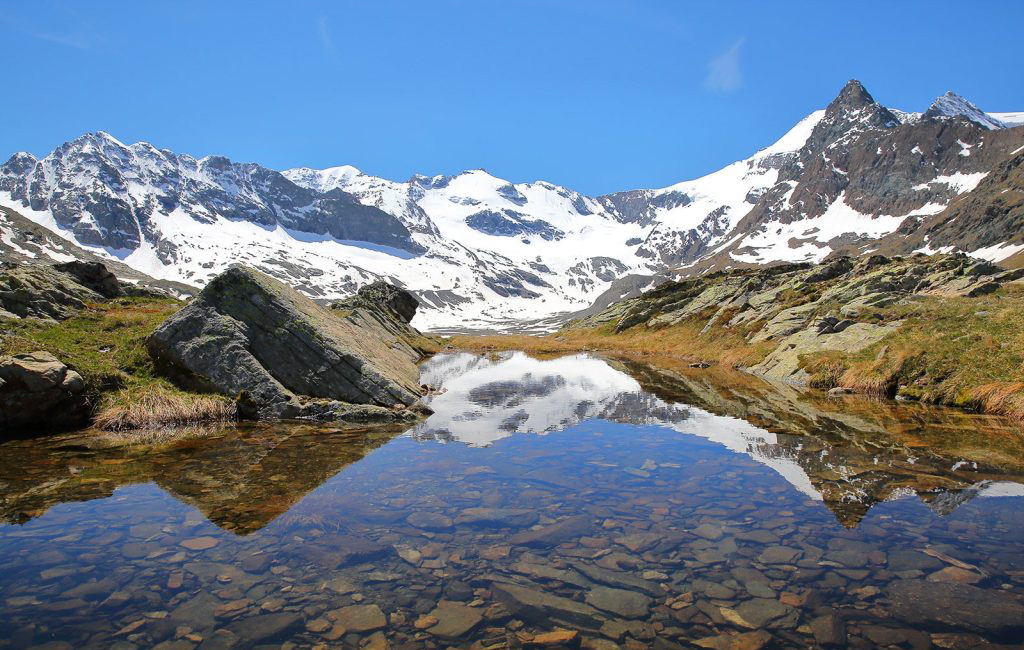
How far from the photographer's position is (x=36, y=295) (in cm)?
2597

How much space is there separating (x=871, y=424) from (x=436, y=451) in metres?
15.3

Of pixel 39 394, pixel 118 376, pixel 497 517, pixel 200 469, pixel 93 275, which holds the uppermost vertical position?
pixel 93 275

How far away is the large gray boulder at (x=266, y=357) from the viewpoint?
20891 mm

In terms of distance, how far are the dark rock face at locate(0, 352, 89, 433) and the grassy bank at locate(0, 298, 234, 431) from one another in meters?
0.66

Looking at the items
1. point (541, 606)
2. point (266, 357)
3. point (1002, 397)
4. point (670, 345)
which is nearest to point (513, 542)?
point (541, 606)

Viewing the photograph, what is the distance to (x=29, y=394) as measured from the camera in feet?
53.4

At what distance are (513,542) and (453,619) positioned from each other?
238 cm

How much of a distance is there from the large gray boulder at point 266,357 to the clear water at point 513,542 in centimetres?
416

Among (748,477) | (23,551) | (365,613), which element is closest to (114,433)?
(23,551)

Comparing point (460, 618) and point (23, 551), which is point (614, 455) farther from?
point (23, 551)

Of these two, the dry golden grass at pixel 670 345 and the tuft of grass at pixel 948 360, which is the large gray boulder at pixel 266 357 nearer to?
the tuft of grass at pixel 948 360

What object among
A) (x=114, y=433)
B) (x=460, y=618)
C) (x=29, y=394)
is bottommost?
(x=460, y=618)

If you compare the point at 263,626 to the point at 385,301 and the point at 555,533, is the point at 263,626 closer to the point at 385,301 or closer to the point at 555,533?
the point at 555,533

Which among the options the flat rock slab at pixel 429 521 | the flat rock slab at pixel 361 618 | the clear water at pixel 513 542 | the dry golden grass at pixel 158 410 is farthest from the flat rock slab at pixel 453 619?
the dry golden grass at pixel 158 410
